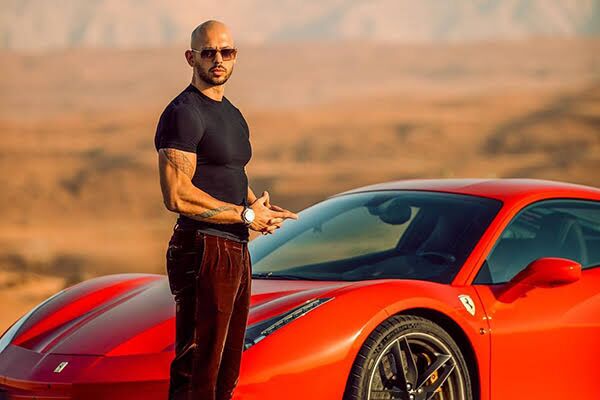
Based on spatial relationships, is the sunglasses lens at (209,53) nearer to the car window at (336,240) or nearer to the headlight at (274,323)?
the headlight at (274,323)

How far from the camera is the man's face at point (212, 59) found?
386 cm

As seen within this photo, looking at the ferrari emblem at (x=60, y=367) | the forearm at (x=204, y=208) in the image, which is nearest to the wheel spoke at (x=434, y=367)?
the forearm at (x=204, y=208)

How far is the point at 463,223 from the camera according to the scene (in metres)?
5.58

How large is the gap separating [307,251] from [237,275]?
2074 mm

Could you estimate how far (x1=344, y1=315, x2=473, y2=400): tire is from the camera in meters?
4.39

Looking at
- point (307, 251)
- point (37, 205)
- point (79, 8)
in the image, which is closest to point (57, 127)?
point (37, 205)

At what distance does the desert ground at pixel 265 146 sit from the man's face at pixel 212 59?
5891 millimetres

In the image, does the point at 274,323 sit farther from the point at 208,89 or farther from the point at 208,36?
the point at 208,36

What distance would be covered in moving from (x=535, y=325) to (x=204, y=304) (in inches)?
79.1

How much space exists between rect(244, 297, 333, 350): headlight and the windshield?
76 centimetres

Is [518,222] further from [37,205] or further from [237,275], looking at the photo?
[37,205]

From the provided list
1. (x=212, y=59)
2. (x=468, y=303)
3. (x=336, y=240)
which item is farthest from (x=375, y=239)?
(x=212, y=59)

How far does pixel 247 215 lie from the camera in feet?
12.6

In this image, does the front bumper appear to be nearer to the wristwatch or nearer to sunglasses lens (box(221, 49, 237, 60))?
the wristwatch
